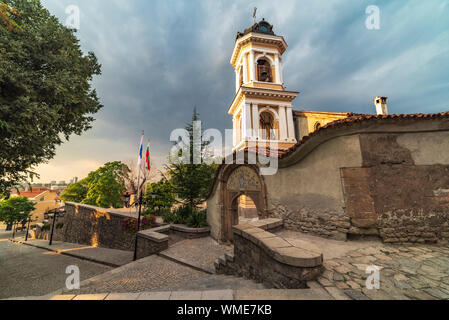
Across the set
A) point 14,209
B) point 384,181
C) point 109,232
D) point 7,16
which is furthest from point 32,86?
point 14,209

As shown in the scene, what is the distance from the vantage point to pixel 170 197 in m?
15.9

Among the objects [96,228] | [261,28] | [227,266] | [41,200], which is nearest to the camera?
[227,266]

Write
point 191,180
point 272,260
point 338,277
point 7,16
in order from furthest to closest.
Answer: point 191,180 < point 7,16 < point 272,260 < point 338,277

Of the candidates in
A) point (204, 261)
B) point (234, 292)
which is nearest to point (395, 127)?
point (234, 292)

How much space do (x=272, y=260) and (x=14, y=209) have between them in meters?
53.9

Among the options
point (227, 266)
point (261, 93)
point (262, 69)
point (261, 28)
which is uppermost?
point (261, 28)

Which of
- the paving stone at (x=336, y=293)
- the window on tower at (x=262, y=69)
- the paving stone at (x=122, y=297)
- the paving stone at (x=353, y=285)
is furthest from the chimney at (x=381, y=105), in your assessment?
the paving stone at (x=122, y=297)

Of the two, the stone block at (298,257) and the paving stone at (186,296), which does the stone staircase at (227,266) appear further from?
the paving stone at (186,296)

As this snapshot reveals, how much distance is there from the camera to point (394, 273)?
2859 mm

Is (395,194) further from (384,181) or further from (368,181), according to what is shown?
(368,181)
